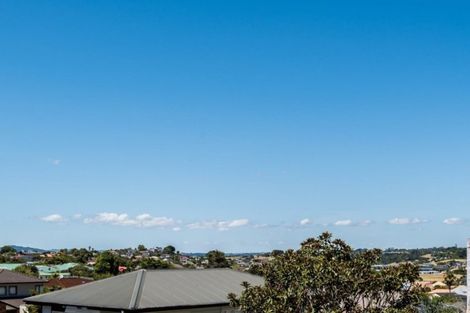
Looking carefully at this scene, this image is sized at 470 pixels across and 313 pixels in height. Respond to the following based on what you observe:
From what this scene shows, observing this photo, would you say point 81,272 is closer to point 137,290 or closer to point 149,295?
point 137,290

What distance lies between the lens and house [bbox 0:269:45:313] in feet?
188

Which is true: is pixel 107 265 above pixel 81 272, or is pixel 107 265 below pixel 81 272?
above

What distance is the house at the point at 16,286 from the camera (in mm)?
57250

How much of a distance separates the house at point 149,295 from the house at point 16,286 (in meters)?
27.9

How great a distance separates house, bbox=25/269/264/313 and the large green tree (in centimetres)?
848

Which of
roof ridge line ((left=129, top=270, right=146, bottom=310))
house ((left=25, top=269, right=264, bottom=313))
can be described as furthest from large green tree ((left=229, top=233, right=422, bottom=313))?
house ((left=25, top=269, right=264, bottom=313))

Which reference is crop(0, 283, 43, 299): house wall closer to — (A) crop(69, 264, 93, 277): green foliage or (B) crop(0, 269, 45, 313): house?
(B) crop(0, 269, 45, 313): house

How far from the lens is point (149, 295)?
28.4 meters

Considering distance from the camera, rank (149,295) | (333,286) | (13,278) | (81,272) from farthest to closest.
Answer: (81,272) → (13,278) → (149,295) → (333,286)

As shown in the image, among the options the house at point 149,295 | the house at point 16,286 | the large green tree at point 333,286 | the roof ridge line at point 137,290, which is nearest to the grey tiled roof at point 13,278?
the house at point 16,286

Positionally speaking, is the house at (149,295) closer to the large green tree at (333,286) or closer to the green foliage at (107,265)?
the large green tree at (333,286)

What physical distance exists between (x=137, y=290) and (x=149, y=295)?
0.68 meters

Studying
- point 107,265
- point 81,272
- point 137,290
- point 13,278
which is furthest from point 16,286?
point 81,272

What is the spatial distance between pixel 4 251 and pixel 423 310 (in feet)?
577
